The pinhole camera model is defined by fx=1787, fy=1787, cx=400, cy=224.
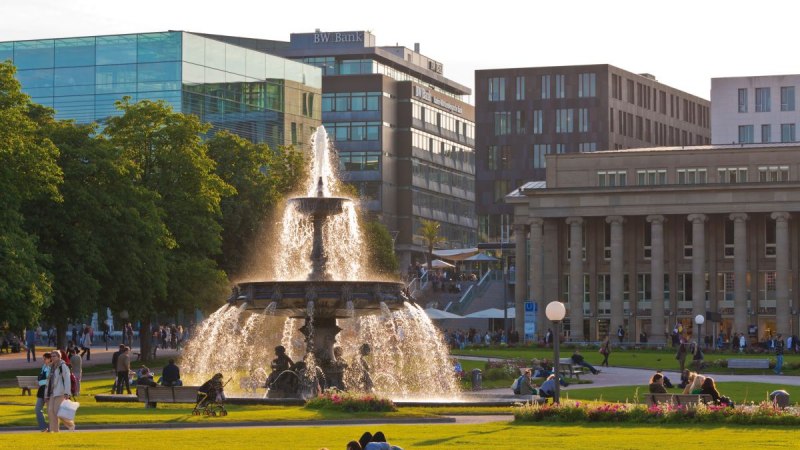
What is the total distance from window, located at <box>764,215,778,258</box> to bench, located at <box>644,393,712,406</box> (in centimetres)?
8175

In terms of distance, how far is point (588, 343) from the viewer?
112 metres

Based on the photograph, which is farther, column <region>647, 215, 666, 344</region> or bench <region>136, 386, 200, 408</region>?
column <region>647, 215, 666, 344</region>

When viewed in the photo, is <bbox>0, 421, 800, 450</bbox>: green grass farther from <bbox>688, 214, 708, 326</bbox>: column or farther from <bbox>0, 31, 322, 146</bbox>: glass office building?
<bbox>688, 214, 708, 326</bbox>: column

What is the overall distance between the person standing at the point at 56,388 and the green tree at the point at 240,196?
53.7 meters

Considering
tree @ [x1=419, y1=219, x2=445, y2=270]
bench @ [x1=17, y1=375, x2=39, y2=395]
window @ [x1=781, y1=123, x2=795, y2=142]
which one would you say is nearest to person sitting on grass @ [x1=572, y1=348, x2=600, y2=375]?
bench @ [x1=17, y1=375, x2=39, y2=395]

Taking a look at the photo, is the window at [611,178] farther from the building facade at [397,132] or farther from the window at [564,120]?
the window at [564,120]

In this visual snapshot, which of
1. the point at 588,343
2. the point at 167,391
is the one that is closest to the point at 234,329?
the point at 167,391

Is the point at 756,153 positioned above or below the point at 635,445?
above

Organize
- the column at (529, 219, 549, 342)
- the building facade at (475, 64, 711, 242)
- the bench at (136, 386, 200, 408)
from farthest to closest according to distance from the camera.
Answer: the building facade at (475, 64, 711, 242)
the column at (529, 219, 549, 342)
the bench at (136, 386, 200, 408)

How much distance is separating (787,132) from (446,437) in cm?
13237

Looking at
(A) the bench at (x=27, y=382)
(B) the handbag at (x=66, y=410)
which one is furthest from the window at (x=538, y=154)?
(B) the handbag at (x=66, y=410)

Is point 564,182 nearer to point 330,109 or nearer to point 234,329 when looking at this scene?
point 330,109

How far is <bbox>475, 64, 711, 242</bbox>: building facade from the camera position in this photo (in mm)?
176000

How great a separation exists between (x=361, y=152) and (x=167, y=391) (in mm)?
124805
